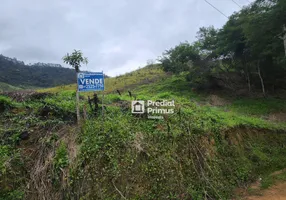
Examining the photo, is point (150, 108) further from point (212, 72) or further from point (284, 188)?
point (212, 72)

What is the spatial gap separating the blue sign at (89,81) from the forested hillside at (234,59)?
→ 10068mm

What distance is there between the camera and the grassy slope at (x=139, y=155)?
11.2 feet

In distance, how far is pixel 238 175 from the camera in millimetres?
5148

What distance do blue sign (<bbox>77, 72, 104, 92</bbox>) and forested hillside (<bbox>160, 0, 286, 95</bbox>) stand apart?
1007 centimetres

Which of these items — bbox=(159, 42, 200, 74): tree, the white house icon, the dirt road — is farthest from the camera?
bbox=(159, 42, 200, 74): tree

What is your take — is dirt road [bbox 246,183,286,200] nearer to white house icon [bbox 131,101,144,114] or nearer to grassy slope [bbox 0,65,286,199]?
grassy slope [bbox 0,65,286,199]

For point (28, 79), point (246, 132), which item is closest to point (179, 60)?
point (246, 132)

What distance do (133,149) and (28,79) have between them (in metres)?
26.5


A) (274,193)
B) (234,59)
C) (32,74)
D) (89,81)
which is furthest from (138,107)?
(32,74)

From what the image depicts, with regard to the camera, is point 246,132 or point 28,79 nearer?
point 246,132

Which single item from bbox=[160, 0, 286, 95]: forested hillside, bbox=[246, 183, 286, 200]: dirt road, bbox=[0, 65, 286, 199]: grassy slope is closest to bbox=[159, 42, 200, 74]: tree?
bbox=[160, 0, 286, 95]: forested hillside

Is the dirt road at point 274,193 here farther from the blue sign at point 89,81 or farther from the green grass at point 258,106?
the green grass at point 258,106

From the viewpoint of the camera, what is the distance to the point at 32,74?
1128 inches

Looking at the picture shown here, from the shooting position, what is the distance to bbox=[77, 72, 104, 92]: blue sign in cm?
421
